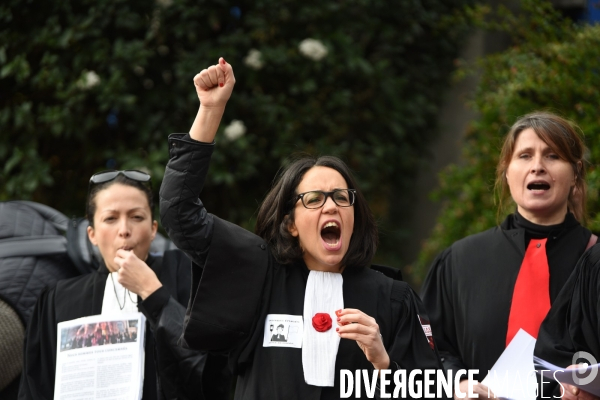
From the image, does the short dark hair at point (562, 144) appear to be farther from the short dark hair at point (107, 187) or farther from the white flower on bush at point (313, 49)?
the white flower on bush at point (313, 49)

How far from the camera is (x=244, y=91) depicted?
621 cm

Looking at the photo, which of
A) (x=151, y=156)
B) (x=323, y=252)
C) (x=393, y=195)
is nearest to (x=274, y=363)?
(x=323, y=252)

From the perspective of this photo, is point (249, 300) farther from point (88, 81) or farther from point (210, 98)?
point (88, 81)

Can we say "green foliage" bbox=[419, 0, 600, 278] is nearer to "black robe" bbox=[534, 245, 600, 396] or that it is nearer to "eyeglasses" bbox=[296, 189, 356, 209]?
"black robe" bbox=[534, 245, 600, 396]

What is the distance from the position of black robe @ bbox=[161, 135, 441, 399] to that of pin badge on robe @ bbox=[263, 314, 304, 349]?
0.02 meters

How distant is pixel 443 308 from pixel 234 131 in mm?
2638

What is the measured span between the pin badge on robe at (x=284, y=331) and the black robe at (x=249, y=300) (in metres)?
0.02

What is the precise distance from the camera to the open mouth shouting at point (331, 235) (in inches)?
114

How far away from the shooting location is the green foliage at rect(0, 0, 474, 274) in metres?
5.72

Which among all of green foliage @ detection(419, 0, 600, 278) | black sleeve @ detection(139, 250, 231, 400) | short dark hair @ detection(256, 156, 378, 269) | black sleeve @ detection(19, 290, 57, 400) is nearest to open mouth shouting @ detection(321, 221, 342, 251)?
short dark hair @ detection(256, 156, 378, 269)

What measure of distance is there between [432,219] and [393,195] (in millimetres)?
503

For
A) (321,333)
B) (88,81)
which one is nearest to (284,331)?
(321,333)

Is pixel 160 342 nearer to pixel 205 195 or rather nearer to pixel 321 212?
pixel 321 212

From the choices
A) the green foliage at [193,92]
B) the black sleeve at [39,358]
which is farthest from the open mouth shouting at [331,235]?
the green foliage at [193,92]
